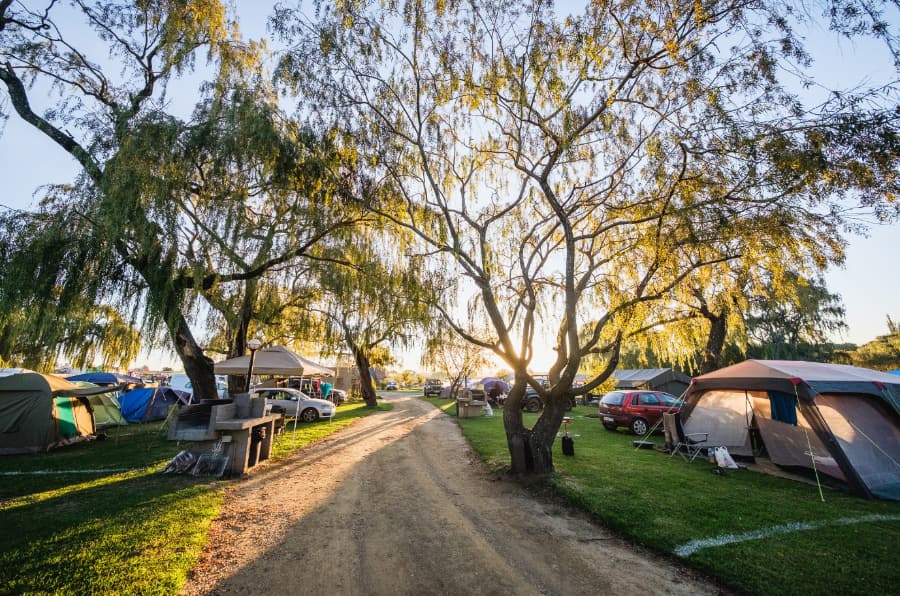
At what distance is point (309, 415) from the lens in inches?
622

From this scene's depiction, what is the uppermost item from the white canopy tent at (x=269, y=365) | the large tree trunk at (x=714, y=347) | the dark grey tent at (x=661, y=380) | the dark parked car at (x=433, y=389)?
the large tree trunk at (x=714, y=347)

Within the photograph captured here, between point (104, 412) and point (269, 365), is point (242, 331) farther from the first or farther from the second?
point (104, 412)

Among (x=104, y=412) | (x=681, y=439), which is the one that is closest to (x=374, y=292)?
(x=681, y=439)

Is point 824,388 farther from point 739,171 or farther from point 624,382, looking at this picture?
point 624,382

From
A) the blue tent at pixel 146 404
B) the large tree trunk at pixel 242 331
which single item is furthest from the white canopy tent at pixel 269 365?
the blue tent at pixel 146 404

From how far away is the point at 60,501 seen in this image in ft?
17.6

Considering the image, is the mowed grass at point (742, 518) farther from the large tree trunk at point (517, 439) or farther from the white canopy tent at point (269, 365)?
the white canopy tent at point (269, 365)

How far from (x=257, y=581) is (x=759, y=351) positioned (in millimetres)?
36589

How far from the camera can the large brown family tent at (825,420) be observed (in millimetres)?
6621

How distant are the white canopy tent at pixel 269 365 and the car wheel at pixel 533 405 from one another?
41.9 ft

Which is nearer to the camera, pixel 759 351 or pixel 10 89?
pixel 10 89

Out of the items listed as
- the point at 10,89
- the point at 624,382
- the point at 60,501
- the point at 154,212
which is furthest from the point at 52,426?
the point at 624,382

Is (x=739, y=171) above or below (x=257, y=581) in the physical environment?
above

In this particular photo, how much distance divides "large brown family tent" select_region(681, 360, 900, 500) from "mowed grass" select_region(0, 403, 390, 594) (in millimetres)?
10049
